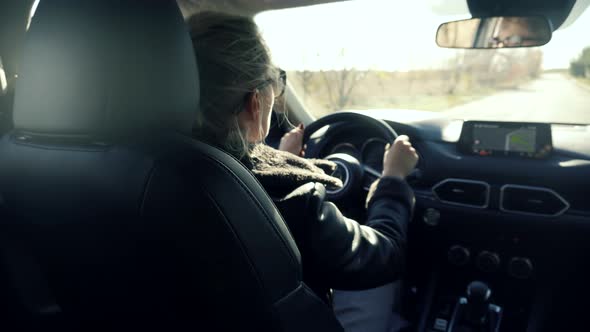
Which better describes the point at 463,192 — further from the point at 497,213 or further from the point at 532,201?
the point at 532,201

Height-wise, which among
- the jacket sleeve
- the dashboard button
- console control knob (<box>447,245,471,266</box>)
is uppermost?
the jacket sleeve

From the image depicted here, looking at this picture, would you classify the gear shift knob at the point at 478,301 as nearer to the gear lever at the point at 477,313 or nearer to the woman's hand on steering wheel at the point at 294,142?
the gear lever at the point at 477,313

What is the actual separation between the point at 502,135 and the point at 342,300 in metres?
1.11

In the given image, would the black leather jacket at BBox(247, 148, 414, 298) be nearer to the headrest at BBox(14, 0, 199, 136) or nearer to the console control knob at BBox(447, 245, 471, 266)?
the headrest at BBox(14, 0, 199, 136)

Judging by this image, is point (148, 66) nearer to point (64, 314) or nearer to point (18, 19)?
point (64, 314)

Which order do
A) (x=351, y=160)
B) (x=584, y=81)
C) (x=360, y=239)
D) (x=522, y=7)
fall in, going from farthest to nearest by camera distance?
(x=584, y=81), (x=351, y=160), (x=522, y=7), (x=360, y=239)

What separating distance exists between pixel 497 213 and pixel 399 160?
0.80 metres

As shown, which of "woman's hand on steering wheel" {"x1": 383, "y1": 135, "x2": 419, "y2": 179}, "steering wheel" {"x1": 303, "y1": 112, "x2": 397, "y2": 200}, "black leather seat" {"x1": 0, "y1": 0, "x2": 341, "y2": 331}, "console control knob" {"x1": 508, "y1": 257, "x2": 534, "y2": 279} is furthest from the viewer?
"console control knob" {"x1": 508, "y1": 257, "x2": 534, "y2": 279}

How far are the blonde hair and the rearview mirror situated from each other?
4.45 ft

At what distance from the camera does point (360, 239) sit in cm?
A: 154

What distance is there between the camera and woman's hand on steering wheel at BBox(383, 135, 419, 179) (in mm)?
1970

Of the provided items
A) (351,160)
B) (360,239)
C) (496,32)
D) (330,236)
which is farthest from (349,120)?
(330,236)

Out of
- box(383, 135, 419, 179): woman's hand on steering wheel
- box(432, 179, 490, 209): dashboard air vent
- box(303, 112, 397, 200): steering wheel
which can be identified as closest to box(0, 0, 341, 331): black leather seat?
box(383, 135, 419, 179): woman's hand on steering wheel

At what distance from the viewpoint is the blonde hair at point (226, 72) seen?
135cm
